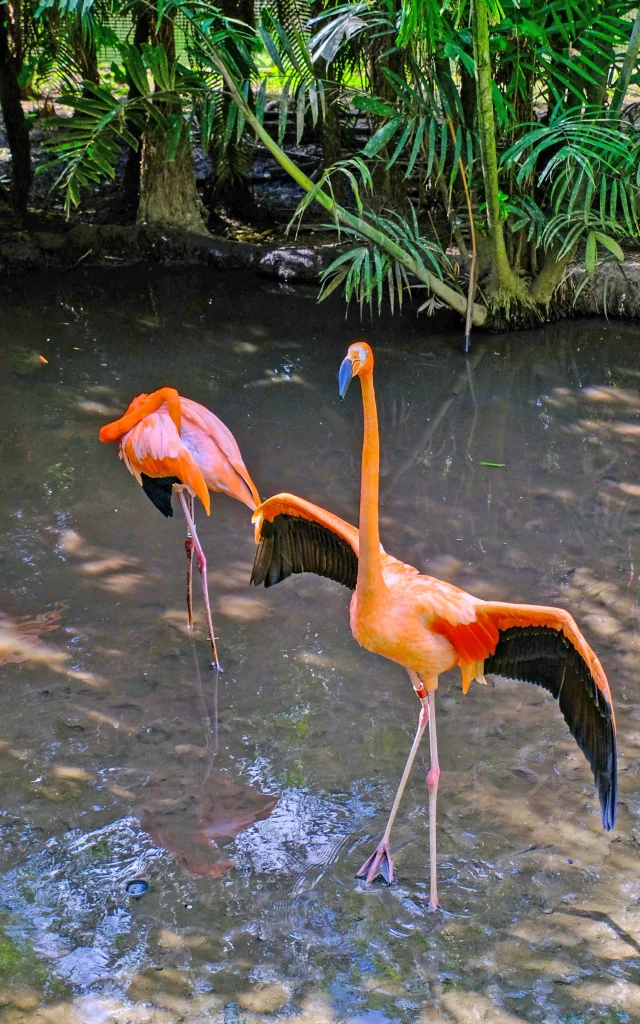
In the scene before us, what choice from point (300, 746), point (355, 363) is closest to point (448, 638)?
point (355, 363)

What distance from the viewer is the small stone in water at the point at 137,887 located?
2850mm

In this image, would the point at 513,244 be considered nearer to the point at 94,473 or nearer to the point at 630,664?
the point at 94,473

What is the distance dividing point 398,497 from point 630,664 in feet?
5.57

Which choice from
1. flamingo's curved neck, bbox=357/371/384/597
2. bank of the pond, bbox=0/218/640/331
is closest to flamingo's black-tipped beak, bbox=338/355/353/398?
flamingo's curved neck, bbox=357/371/384/597

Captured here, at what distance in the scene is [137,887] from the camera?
2869 mm

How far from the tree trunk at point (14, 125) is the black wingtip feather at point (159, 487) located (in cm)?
639

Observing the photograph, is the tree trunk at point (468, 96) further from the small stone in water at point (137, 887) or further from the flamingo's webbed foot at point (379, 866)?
the small stone in water at point (137, 887)

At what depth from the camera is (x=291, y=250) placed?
838 centimetres

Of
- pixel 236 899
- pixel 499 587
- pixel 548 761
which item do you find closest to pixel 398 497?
pixel 499 587

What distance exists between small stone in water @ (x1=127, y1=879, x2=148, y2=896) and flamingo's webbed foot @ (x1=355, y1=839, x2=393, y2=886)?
63cm

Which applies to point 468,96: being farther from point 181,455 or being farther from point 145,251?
point 181,455

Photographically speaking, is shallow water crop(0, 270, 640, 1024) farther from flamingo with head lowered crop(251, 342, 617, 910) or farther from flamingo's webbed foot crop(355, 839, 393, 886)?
flamingo with head lowered crop(251, 342, 617, 910)

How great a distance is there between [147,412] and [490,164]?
11.4ft

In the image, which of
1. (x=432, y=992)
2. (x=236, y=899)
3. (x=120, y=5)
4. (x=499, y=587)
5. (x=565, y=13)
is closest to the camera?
(x=432, y=992)
